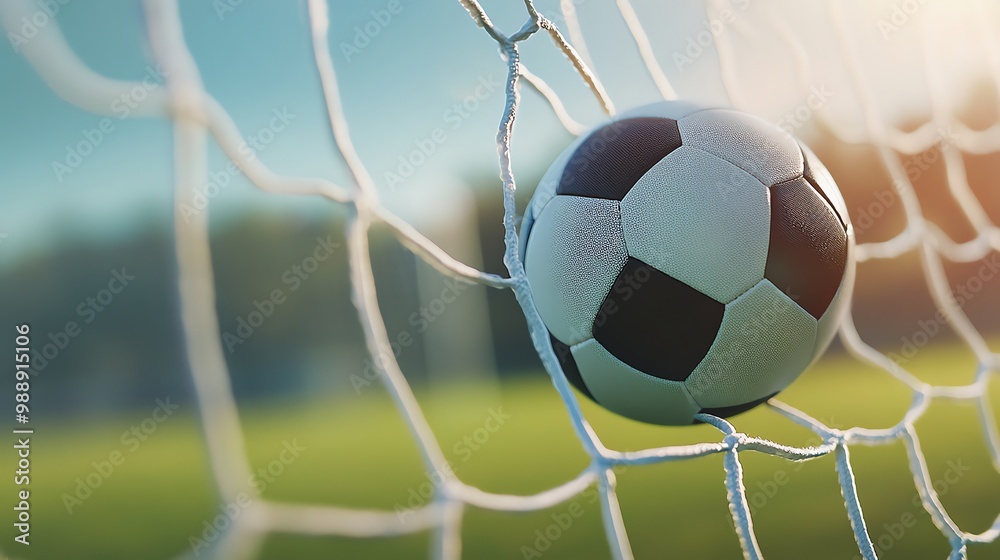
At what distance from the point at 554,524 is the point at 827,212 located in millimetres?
1458

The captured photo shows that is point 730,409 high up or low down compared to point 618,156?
down

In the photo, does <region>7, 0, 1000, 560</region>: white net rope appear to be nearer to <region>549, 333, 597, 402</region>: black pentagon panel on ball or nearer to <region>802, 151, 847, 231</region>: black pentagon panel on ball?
<region>549, 333, 597, 402</region>: black pentagon panel on ball

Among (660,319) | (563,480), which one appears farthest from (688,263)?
(563,480)

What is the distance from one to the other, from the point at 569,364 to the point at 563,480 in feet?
8.12

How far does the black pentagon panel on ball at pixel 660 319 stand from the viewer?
141 cm

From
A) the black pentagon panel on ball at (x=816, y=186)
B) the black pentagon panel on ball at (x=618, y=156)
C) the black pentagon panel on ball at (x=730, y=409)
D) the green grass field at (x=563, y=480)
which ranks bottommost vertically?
the green grass field at (x=563, y=480)

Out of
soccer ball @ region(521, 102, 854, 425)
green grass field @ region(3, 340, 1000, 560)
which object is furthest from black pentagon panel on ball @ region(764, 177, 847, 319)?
green grass field @ region(3, 340, 1000, 560)

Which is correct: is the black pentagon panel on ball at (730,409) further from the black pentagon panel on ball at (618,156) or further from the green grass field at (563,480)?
the green grass field at (563,480)

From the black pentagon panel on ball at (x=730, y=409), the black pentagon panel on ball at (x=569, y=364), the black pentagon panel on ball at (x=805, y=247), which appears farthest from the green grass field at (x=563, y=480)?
the black pentagon panel on ball at (x=805, y=247)

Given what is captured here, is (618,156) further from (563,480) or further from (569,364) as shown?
(563,480)

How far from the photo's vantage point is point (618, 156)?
1518mm

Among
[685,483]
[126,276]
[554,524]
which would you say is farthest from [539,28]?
[126,276]

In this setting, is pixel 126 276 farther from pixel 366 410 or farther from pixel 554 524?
pixel 554 524

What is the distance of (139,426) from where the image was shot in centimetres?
1259
